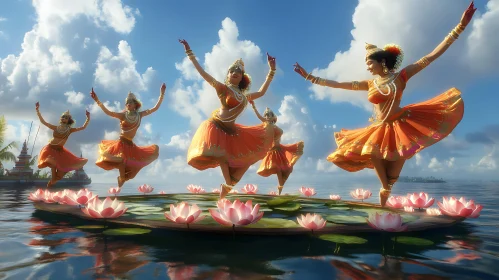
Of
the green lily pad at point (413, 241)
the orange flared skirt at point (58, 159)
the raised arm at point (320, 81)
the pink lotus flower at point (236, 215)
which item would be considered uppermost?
the raised arm at point (320, 81)

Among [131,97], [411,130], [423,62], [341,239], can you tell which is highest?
[131,97]

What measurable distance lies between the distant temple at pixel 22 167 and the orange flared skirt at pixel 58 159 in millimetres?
25543

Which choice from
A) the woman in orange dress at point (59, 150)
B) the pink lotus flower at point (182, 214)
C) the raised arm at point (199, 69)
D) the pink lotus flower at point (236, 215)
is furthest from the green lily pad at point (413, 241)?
the woman in orange dress at point (59, 150)

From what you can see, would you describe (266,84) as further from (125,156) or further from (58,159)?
(58,159)

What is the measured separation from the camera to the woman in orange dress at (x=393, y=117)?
4.48 m

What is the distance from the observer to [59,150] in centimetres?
921

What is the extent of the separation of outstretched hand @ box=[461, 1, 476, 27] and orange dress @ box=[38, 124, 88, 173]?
9.59 metres

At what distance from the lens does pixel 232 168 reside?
5414 mm

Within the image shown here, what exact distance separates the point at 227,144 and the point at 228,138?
14cm

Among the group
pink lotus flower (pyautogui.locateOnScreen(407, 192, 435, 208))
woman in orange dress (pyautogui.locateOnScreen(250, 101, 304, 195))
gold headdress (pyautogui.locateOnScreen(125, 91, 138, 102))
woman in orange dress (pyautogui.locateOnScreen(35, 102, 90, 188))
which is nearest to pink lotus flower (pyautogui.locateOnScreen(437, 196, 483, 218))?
pink lotus flower (pyautogui.locateOnScreen(407, 192, 435, 208))

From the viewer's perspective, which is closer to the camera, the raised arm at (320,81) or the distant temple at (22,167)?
the raised arm at (320,81)

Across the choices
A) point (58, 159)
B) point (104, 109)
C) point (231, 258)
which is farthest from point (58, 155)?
point (231, 258)

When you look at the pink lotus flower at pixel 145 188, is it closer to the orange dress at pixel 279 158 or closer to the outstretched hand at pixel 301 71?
the orange dress at pixel 279 158

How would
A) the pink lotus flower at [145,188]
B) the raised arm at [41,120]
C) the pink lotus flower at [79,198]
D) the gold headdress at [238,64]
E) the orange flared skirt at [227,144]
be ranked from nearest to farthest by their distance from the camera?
the pink lotus flower at [79,198], the orange flared skirt at [227,144], the gold headdress at [238,64], the pink lotus flower at [145,188], the raised arm at [41,120]
